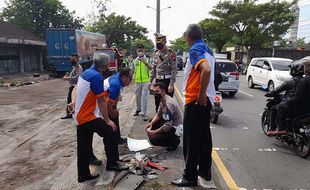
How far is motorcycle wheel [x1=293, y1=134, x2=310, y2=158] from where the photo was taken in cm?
600

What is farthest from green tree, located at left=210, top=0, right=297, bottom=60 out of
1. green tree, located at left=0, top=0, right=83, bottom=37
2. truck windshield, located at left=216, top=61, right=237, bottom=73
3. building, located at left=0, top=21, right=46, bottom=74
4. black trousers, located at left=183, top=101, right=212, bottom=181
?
black trousers, located at left=183, top=101, right=212, bottom=181

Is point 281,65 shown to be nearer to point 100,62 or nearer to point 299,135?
point 299,135

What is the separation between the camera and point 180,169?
5.23m

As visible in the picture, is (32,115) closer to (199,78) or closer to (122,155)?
(122,155)

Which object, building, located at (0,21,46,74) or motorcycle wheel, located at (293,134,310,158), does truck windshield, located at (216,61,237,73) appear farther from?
building, located at (0,21,46,74)

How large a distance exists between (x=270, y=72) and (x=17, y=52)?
20.8 metres

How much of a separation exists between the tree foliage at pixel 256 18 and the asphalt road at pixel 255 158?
30.5 meters

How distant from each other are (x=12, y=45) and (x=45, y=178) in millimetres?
24714

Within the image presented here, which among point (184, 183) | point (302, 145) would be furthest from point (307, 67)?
point (184, 183)

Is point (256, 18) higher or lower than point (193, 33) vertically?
higher

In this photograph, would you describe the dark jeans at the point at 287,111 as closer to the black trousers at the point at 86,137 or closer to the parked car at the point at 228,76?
the black trousers at the point at 86,137

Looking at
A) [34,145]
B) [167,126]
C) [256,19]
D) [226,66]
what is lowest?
[34,145]

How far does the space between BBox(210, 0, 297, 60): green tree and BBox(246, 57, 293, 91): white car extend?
792 inches

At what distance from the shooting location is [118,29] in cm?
5888
